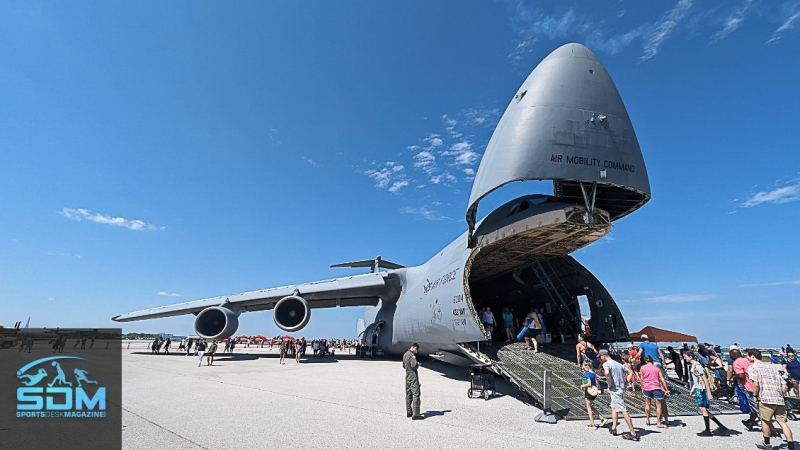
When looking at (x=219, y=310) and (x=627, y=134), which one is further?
(x=219, y=310)

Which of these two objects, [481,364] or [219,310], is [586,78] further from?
[219,310]

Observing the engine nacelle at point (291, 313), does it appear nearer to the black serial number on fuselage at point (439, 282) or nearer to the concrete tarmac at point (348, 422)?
the black serial number on fuselage at point (439, 282)

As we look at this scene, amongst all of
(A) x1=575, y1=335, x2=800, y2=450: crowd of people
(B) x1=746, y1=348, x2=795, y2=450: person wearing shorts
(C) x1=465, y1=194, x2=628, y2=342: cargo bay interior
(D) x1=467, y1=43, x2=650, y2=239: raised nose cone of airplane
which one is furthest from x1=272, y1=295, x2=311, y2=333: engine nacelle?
(B) x1=746, y1=348, x2=795, y2=450: person wearing shorts

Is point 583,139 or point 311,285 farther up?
point 583,139

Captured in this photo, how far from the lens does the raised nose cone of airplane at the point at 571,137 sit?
301 inches

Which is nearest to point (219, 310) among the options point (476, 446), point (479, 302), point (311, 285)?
point (311, 285)

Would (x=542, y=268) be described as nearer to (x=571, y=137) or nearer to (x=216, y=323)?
(x=571, y=137)

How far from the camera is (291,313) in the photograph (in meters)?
15.9

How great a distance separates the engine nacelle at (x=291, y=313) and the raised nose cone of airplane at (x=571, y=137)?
953 cm

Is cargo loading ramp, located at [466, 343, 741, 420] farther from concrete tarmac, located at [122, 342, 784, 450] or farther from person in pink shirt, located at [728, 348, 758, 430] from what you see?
person in pink shirt, located at [728, 348, 758, 430]

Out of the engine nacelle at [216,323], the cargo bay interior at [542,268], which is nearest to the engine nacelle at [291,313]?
the engine nacelle at [216,323]

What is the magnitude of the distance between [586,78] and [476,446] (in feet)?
23.1

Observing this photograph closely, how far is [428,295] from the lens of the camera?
11.9 metres

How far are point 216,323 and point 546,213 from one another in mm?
13947
